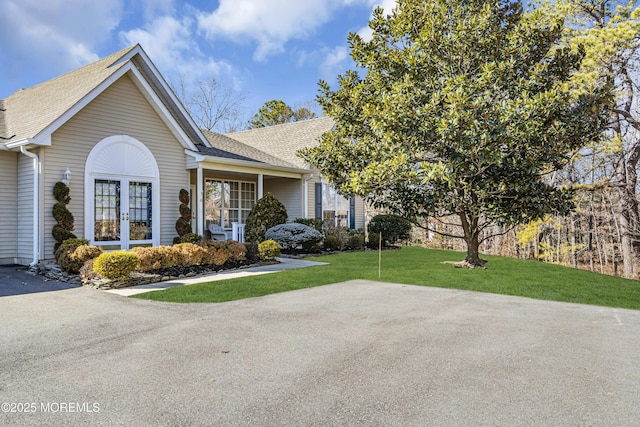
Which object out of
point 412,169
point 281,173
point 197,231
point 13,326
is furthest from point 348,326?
point 281,173

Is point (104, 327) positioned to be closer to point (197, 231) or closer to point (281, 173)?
point (197, 231)

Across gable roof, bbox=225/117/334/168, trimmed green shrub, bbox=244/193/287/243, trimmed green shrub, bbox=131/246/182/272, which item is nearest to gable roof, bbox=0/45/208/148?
trimmed green shrub, bbox=244/193/287/243

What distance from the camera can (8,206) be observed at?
11117 mm

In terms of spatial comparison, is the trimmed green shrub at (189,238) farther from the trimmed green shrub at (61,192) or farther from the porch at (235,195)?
the trimmed green shrub at (61,192)

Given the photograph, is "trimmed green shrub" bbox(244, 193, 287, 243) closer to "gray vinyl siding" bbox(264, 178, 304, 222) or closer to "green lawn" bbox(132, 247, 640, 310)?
"green lawn" bbox(132, 247, 640, 310)

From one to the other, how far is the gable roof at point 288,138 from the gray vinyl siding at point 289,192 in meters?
0.94

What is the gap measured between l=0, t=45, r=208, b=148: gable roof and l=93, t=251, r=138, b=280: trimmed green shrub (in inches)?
152

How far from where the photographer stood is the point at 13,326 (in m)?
5.49

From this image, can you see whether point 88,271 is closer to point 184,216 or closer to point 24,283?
point 24,283

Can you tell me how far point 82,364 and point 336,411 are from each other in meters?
2.56

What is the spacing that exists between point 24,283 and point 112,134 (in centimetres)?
477

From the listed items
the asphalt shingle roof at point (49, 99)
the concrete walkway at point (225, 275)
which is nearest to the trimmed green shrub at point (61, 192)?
the asphalt shingle roof at point (49, 99)

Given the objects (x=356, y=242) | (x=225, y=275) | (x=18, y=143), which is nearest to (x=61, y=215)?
(x=18, y=143)

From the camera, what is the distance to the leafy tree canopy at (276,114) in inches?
1484
